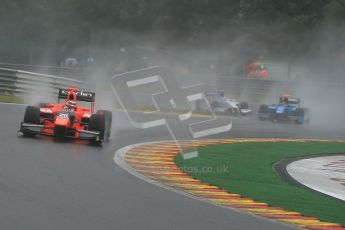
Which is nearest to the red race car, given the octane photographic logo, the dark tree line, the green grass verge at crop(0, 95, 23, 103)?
the octane photographic logo

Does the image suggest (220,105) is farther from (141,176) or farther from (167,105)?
(141,176)

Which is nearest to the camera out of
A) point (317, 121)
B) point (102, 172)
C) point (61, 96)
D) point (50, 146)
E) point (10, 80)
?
point (102, 172)

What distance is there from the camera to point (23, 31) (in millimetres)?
38156

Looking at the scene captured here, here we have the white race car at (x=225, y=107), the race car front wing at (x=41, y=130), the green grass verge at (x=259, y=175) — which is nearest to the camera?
the green grass verge at (x=259, y=175)

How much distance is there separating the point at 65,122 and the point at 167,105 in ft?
50.0

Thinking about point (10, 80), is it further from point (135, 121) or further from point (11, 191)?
point (11, 191)

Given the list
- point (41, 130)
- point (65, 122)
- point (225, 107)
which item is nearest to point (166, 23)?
point (225, 107)

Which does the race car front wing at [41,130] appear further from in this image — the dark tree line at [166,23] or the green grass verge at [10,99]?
the dark tree line at [166,23]

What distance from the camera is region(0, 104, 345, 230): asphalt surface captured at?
678cm

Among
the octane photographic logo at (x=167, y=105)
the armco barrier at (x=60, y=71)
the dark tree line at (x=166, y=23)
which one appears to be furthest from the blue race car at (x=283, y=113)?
the dark tree line at (x=166, y=23)

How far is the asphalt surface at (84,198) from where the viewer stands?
6.78 m

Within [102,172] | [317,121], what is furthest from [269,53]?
[102,172]

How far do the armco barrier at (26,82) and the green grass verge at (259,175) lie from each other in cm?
983

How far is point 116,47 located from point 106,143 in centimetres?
2491
